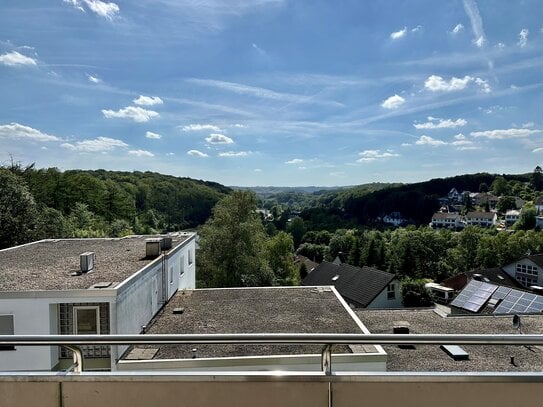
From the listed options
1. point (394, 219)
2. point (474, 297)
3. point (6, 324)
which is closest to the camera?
point (6, 324)

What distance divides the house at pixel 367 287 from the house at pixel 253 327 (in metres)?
11.8

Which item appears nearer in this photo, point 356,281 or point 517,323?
point 517,323

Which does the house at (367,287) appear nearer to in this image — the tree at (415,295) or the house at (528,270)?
the tree at (415,295)

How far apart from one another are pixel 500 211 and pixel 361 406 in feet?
363

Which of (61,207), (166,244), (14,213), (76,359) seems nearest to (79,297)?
(166,244)

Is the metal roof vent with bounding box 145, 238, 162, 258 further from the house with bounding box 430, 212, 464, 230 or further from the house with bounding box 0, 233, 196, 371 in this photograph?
the house with bounding box 430, 212, 464, 230

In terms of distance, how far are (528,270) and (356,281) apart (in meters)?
18.2

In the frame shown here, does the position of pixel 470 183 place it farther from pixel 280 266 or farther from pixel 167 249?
pixel 167 249

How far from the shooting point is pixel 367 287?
73.8 ft

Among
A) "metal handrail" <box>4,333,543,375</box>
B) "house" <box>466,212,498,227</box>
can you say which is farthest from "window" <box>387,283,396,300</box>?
"house" <box>466,212,498,227</box>

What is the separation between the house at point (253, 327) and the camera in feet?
19.1

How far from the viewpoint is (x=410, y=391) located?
1811 millimetres

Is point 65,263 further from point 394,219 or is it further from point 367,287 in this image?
point 394,219

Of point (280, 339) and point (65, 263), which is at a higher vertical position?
point (280, 339)
